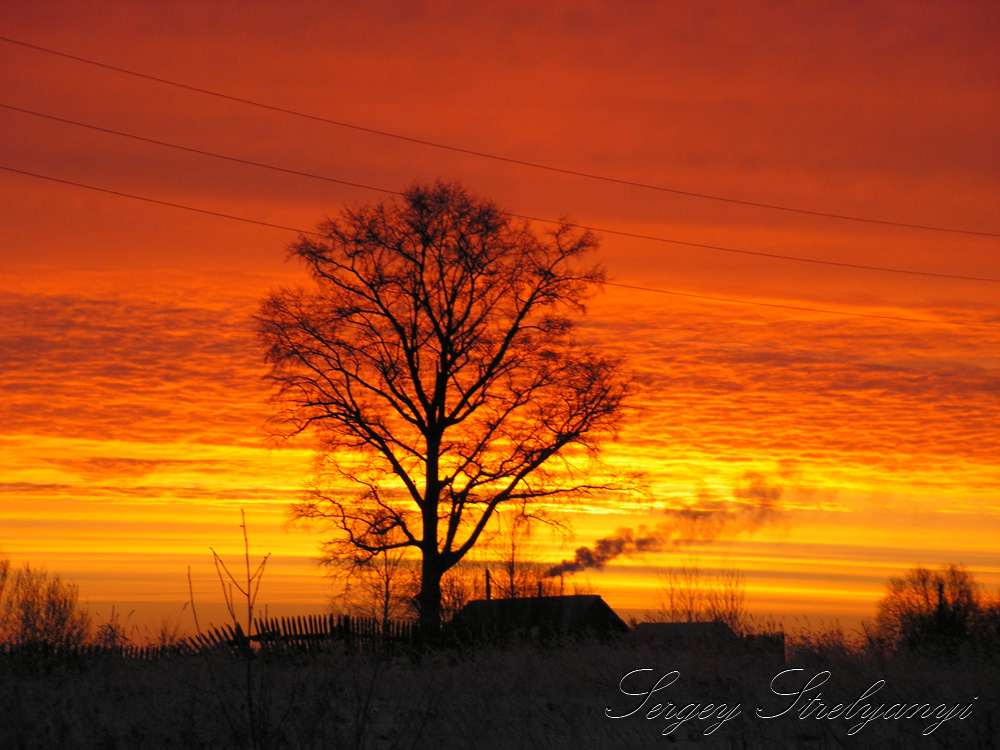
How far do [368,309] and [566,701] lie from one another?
13877 millimetres

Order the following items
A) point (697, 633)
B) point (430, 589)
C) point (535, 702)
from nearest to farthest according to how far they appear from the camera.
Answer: point (535, 702) → point (697, 633) → point (430, 589)

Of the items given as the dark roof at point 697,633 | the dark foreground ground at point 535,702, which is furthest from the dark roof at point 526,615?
the dark foreground ground at point 535,702

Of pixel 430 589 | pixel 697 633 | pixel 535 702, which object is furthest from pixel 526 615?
pixel 535 702

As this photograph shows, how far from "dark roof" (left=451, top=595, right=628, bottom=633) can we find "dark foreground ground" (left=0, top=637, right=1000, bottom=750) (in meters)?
5.71

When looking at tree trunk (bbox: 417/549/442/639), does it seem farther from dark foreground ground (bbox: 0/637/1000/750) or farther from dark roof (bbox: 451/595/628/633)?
dark foreground ground (bbox: 0/637/1000/750)

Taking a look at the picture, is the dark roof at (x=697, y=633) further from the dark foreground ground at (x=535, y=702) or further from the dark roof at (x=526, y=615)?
the dark roof at (x=526, y=615)

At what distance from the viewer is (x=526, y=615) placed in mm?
24047

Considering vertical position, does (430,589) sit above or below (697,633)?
above

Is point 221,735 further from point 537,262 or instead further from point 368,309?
point 537,262

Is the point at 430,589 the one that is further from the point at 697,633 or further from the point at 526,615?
the point at 697,633

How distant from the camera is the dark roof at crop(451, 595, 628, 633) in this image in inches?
896

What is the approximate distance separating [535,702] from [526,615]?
10.4 meters

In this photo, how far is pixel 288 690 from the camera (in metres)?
14.5

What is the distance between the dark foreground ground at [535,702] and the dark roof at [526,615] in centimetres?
571
